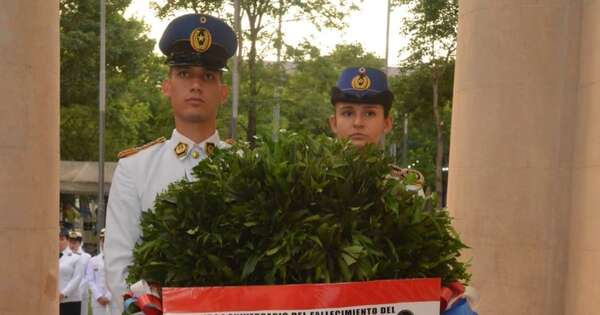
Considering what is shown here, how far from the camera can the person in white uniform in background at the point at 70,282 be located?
12305 millimetres

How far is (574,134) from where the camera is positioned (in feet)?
26.8

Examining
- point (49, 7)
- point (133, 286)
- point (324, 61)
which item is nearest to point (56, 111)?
point (49, 7)

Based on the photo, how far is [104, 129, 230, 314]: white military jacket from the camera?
11.2 feet

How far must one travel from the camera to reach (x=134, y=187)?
147 inches

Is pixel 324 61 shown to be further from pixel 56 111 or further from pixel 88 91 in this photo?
pixel 56 111

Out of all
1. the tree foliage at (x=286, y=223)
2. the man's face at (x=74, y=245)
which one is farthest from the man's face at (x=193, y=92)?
the man's face at (x=74, y=245)

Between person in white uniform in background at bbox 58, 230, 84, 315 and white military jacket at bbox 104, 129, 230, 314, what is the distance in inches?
347

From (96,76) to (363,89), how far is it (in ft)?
79.5

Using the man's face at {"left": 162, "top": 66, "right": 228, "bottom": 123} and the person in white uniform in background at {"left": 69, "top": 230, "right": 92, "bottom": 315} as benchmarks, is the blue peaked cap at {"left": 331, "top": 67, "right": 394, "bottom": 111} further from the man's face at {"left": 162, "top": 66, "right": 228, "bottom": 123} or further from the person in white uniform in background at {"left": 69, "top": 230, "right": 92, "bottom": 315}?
the person in white uniform in background at {"left": 69, "top": 230, "right": 92, "bottom": 315}

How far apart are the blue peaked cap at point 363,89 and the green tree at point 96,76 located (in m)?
22.7

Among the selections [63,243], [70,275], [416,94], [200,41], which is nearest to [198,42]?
[200,41]

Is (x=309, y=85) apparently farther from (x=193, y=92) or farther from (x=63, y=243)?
(x=193, y=92)

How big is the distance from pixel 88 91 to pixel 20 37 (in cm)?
2059

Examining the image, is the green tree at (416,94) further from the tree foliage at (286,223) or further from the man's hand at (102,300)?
the tree foliage at (286,223)
